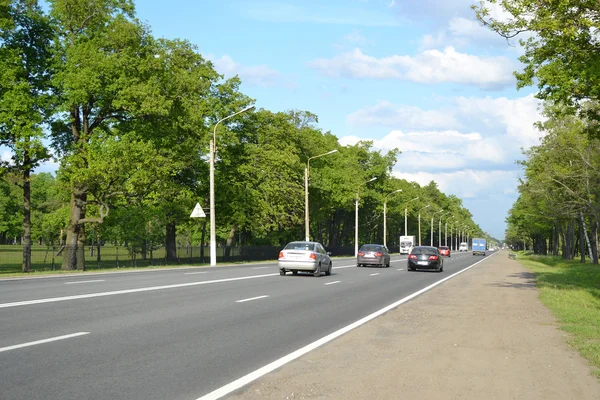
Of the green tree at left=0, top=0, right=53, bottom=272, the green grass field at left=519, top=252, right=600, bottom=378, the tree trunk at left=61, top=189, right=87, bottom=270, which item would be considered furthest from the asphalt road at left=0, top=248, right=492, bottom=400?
the tree trunk at left=61, top=189, right=87, bottom=270

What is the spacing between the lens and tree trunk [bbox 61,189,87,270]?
36.8 meters

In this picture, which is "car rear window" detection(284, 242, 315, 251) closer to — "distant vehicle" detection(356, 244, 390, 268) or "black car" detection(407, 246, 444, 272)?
"black car" detection(407, 246, 444, 272)

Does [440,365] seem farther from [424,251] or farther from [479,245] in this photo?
[479,245]

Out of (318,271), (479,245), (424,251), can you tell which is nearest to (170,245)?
(424,251)

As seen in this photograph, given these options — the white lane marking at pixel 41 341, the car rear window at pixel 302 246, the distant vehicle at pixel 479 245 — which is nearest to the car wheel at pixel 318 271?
the car rear window at pixel 302 246

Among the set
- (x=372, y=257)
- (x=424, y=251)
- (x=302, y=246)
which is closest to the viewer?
(x=302, y=246)

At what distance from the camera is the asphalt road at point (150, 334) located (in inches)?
269

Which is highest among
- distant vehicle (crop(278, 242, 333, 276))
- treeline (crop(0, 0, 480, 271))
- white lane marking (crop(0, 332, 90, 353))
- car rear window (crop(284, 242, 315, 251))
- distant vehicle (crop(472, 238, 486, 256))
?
treeline (crop(0, 0, 480, 271))

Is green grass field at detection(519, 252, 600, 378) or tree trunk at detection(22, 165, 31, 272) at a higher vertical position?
tree trunk at detection(22, 165, 31, 272)

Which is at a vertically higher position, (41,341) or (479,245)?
(41,341)

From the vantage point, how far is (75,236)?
37.7 metres

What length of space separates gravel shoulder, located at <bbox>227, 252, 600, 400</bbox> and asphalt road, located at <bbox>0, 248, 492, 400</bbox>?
2.17 feet

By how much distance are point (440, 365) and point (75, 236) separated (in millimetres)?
32983

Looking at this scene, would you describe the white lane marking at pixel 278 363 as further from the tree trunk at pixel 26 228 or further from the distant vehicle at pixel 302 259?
the tree trunk at pixel 26 228
